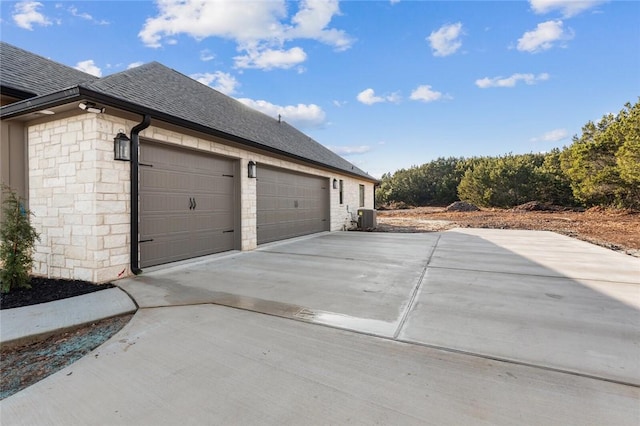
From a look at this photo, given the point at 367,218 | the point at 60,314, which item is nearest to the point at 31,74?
the point at 60,314

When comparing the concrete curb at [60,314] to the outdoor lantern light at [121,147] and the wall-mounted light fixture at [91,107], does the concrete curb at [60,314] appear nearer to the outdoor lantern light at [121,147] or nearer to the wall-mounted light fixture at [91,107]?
the outdoor lantern light at [121,147]

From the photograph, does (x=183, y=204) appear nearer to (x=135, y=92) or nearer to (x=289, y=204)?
(x=135, y=92)

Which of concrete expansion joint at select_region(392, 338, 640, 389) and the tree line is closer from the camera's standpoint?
concrete expansion joint at select_region(392, 338, 640, 389)

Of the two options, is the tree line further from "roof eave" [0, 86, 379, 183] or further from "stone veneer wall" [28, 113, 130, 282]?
"stone veneer wall" [28, 113, 130, 282]

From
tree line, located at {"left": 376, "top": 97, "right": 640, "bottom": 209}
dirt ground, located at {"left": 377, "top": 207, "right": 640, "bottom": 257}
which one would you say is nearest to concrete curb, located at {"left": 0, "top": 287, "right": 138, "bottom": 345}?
dirt ground, located at {"left": 377, "top": 207, "right": 640, "bottom": 257}

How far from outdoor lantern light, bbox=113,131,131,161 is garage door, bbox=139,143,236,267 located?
0.41m

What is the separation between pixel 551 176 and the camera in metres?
27.4

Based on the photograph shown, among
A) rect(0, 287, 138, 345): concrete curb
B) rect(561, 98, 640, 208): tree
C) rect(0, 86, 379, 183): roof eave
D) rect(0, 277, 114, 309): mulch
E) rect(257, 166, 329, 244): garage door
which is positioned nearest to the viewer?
rect(0, 287, 138, 345): concrete curb

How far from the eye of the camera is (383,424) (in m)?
1.53

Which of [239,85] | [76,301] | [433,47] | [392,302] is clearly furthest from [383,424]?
[239,85]

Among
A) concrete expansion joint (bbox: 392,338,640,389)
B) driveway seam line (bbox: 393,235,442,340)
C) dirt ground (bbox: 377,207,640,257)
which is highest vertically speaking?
dirt ground (bbox: 377,207,640,257)

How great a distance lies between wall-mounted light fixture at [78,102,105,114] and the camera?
3.95m

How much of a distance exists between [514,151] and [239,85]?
3893cm

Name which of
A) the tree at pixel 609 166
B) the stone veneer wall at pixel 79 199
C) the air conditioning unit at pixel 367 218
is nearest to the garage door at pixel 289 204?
the air conditioning unit at pixel 367 218
